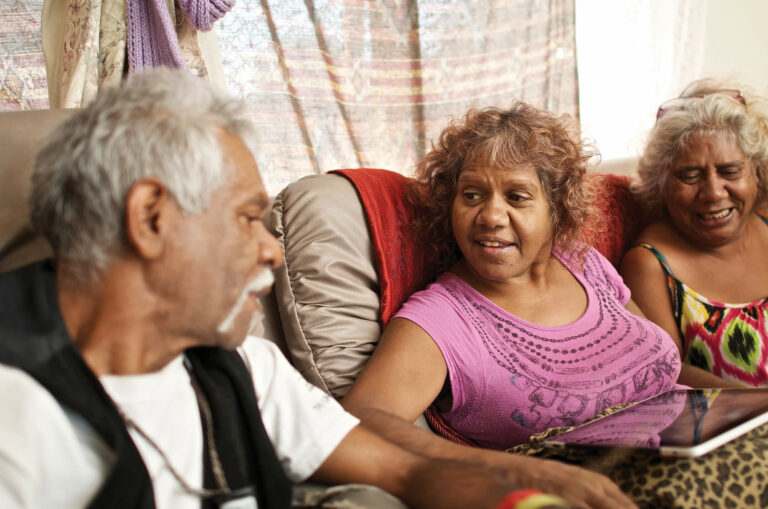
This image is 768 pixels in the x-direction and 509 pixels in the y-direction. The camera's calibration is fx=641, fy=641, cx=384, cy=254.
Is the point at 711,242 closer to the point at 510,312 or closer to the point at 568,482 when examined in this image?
the point at 510,312

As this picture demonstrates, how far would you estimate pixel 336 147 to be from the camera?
119 inches

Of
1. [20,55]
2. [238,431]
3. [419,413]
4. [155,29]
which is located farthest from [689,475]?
[20,55]

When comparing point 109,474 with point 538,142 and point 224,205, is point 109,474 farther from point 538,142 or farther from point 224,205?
point 538,142

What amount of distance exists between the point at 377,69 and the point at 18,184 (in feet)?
7.20

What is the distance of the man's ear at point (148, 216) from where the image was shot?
2.79 feet

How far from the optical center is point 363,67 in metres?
3.06

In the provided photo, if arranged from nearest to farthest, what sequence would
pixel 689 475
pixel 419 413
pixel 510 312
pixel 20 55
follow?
pixel 689 475, pixel 419 413, pixel 510 312, pixel 20 55

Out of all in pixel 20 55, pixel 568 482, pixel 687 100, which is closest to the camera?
pixel 568 482

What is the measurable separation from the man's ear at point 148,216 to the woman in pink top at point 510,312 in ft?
2.06

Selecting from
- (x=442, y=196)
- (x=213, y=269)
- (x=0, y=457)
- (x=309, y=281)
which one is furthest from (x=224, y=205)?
(x=442, y=196)

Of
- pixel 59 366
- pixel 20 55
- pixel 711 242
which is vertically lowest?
pixel 711 242

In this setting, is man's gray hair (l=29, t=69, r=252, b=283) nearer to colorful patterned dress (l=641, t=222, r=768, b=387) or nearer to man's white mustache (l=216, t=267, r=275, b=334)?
man's white mustache (l=216, t=267, r=275, b=334)

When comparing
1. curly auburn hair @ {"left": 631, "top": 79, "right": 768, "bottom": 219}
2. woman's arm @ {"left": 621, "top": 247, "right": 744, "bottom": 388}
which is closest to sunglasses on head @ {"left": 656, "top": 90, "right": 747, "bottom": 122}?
curly auburn hair @ {"left": 631, "top": 79, "right": 768, "bottom": 219}

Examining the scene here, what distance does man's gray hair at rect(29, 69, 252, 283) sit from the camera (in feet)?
2.81
